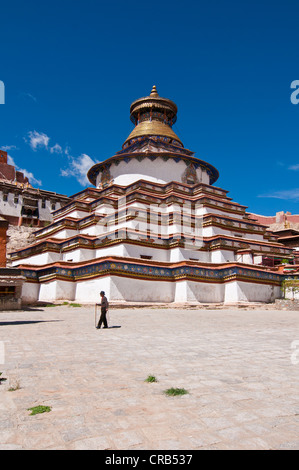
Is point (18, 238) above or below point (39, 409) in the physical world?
above

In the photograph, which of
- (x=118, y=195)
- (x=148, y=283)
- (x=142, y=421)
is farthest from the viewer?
(x=118, y=195)

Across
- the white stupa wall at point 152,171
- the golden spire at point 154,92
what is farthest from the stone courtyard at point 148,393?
the golden spire at point 154,92

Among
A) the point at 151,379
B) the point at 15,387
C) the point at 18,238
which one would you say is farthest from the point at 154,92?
the point at 15,387

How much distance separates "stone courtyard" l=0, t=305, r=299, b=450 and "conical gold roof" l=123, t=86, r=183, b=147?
28.2 meters

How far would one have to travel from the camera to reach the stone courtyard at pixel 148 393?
8.96 ft

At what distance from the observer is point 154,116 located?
35.2 meters

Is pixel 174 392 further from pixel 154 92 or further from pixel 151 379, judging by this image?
pixel 154 92

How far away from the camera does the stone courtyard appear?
8.96ft

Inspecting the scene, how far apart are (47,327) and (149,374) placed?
5371mm

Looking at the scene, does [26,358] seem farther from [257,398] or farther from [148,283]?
[148,283]

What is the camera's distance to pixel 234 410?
333 cm

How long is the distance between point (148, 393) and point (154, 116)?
3427 cm
